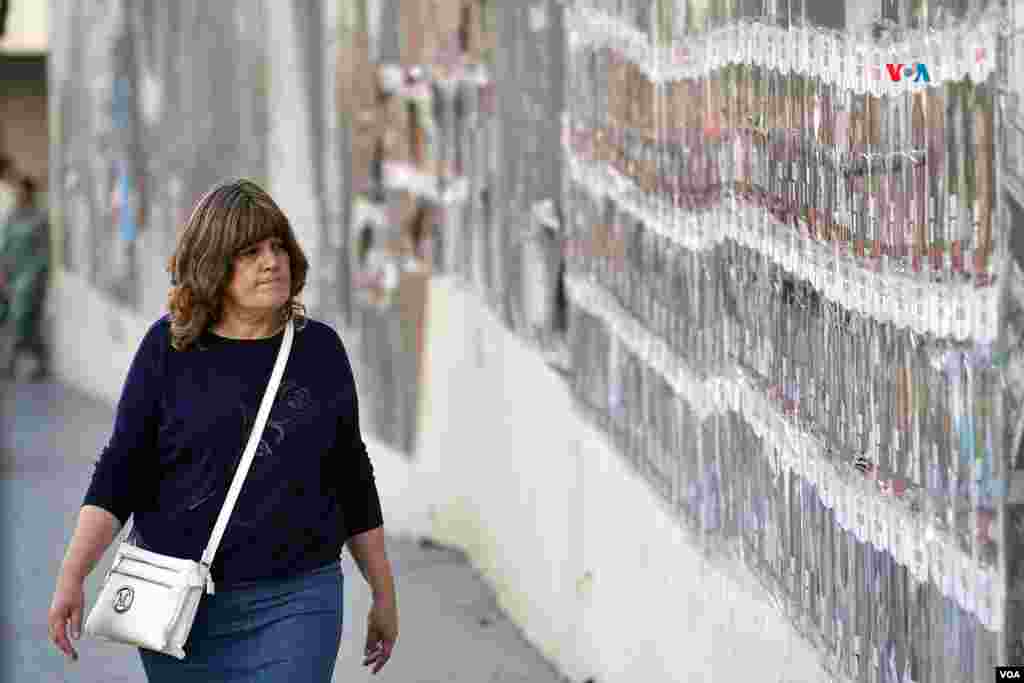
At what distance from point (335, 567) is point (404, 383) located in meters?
5.64

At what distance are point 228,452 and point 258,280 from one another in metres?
0.37

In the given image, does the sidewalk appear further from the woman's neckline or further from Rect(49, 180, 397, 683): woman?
the woman's neckline

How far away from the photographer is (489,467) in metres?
9.05

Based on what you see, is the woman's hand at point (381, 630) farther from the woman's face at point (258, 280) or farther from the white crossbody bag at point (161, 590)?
the woman's face at point (258, 280)

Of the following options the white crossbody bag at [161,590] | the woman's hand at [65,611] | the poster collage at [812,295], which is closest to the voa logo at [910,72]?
the poster collage at [812,295]

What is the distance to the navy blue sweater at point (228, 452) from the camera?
4.80m

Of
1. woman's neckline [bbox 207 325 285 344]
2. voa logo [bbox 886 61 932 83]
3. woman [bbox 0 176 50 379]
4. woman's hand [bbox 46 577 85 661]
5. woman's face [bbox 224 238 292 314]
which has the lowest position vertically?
woman [bbox 0 176 50 379]

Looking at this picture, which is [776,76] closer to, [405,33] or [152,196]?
[405,33]

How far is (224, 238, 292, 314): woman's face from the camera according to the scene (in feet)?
15.9

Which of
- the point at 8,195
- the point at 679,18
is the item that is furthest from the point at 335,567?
the point at 8,195

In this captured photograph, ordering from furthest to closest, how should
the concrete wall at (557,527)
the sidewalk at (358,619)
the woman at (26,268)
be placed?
the woman at (26,268) < the sidewalk at (358,619) < the concrete wall at (557,527)

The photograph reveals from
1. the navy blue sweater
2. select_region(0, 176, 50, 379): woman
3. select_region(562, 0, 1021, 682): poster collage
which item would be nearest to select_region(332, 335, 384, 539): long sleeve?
the navy blue sweater

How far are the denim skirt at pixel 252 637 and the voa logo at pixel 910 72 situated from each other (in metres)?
1.63

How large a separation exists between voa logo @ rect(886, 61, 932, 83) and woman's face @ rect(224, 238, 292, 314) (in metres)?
1.39
